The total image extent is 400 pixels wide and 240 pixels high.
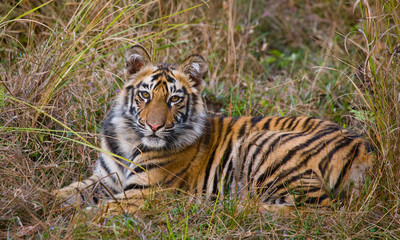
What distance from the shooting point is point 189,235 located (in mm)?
3473

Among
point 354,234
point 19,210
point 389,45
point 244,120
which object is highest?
point 389,45

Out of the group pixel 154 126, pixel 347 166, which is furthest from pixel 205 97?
pixel 347 166

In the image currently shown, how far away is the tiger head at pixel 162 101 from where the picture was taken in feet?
14.2

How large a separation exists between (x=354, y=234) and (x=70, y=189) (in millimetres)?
2362

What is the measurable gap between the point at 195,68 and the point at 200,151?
80cm

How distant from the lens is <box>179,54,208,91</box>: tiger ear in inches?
184

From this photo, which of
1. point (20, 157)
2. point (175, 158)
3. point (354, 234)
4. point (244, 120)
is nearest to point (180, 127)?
point (175, 158)

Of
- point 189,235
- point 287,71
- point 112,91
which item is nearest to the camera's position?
point 189,235

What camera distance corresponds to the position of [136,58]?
4.66 metres

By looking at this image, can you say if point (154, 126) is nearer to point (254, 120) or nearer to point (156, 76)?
point (156, 76)

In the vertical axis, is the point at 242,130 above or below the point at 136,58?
below

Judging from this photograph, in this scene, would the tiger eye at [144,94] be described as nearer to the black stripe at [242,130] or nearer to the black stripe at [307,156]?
the black stripe at [242,130]

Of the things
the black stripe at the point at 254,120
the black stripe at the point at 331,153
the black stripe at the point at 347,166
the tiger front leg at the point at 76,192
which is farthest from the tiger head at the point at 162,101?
the black stripe at the point at 347,166

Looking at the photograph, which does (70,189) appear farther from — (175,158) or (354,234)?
(354,234)
